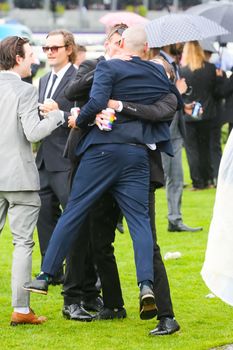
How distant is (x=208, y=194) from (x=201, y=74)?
2087 mm

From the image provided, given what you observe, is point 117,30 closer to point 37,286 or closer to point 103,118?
point 103,118

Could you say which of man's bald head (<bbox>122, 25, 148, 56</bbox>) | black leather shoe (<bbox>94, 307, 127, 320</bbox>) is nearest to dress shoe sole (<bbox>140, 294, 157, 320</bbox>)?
black leather shoe (<bbox>94, 307, 127, 320</bbox>)

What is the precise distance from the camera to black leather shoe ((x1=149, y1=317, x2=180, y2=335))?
23.4 ft

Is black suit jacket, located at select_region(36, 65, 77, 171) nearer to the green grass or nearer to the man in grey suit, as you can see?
the green grass

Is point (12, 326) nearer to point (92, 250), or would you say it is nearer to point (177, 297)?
point (92, 250)

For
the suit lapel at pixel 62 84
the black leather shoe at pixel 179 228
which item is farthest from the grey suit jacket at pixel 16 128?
the black leather shoe at pixel 179 228

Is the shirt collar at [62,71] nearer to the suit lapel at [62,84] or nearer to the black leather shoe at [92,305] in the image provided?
the suit lapel at [62,84]

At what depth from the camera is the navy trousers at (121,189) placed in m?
6.92

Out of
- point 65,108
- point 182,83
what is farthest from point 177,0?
point 65,108

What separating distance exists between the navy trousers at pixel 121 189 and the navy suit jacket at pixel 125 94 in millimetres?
68

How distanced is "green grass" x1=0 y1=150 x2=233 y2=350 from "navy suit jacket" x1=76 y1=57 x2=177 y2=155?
4.27 feet

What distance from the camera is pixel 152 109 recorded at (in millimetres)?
6961

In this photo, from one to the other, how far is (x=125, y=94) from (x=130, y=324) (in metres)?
1.73

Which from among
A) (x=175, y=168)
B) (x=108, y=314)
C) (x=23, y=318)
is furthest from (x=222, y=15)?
(x=23, y=318)
